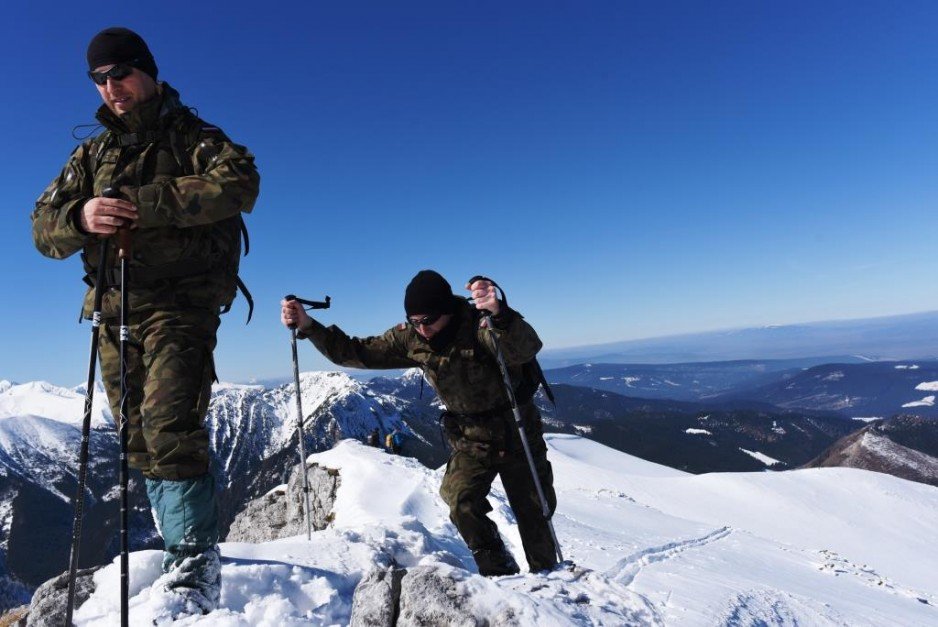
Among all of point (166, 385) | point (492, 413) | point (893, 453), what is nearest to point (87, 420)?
point (166, 385)

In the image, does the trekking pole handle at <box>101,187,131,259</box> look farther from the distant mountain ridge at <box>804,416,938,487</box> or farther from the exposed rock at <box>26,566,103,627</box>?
the distant mountain ridge at <box>804,416,938,487</box>

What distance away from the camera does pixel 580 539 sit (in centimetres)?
1455

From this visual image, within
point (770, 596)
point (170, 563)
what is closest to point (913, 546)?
point (770, 596)

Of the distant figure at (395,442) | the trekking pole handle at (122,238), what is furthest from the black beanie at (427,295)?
the distant figure at (395,442)

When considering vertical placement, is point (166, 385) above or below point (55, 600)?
above

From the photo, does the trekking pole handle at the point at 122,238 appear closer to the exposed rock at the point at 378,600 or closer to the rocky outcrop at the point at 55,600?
the rocky outcrop at the point at 55,600

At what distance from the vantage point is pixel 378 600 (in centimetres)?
438

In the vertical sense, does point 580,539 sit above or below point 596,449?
above

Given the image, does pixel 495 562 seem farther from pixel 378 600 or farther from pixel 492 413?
pixel 378 600

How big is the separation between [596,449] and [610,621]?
56397mm

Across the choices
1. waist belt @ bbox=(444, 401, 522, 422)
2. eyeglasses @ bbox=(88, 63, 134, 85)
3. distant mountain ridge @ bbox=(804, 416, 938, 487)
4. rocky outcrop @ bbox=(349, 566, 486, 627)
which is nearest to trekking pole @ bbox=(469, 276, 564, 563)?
waist belt @ bbox=(444, 401, 522, 422)

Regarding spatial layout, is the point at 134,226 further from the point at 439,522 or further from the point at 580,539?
the point at 580,539

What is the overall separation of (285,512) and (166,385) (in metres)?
13.9

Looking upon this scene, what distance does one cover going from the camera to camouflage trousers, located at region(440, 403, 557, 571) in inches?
249
